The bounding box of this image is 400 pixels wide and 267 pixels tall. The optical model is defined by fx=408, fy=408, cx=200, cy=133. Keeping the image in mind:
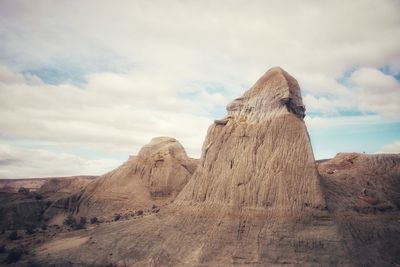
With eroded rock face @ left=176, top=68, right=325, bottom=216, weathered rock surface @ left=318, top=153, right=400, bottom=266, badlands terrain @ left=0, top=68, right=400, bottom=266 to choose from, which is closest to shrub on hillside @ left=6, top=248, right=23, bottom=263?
badlands terrain @ left=0, top=68, right=400, bottom=266

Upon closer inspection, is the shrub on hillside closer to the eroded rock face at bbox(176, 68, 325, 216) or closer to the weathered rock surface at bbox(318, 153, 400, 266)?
the eroded rock face at bbox(176, 68, 325, 216)

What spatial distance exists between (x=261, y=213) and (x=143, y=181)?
1216 inches

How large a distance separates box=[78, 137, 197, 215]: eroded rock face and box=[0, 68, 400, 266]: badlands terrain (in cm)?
1177

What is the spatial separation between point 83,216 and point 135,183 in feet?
31.3

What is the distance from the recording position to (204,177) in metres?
44.6

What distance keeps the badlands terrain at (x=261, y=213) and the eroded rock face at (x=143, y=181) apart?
11.8 metres

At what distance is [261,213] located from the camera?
129 ft

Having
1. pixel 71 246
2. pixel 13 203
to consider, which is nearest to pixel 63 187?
pixel 13 203

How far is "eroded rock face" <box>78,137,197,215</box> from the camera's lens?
205 ft

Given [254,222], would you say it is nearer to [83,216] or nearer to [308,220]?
[308,220]

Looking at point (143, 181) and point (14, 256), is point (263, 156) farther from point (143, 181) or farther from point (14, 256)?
point (143, 181)

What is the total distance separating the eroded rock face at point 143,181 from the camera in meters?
62.6

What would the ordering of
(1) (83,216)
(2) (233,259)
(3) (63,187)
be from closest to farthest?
(2) (233,259) < (1) (83,216) < (3) (63,187)

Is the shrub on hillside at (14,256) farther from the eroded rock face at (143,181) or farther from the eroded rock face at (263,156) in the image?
the eroded rock face at (143,181)
